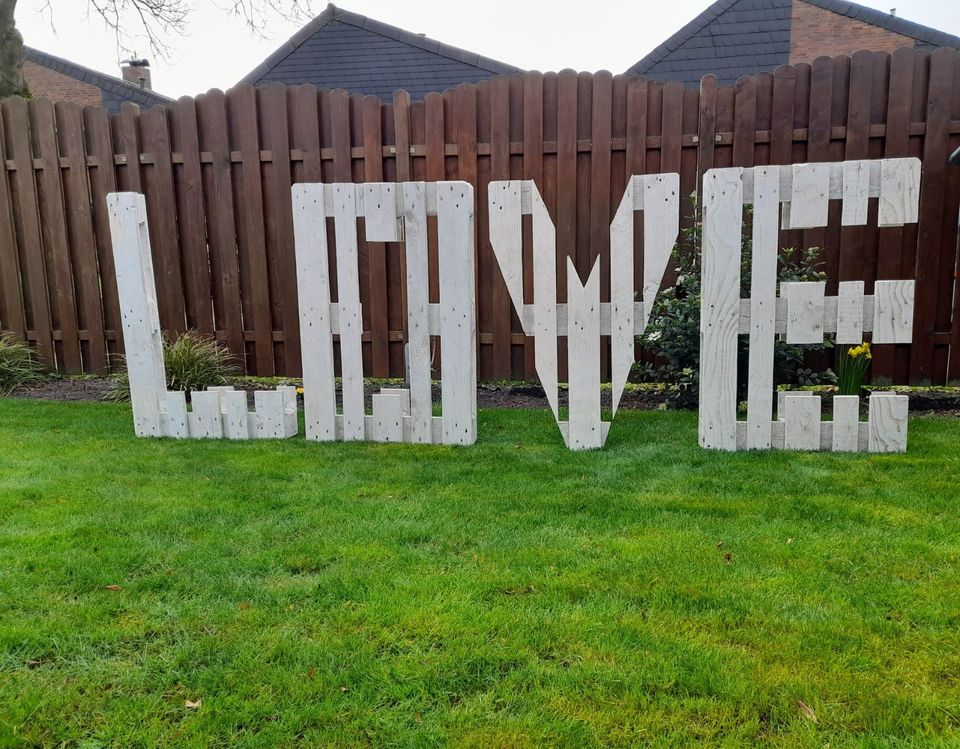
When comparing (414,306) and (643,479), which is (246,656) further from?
(414,306)

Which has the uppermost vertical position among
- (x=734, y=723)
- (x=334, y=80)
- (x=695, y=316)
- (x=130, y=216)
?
(x=334, y=80)

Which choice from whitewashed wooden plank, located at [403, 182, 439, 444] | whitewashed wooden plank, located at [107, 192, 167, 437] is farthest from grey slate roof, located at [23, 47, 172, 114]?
whitewashed wooden plank, located at [403, 182, 439, 444]

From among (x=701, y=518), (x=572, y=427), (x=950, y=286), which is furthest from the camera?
(x=950, y=286)

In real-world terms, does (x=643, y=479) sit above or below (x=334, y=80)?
below

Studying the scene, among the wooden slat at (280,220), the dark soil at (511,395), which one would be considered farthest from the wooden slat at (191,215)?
the dark soil at (511,395)

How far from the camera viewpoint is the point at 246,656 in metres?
1.97

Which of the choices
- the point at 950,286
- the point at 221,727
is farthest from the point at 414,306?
the point at 950,286

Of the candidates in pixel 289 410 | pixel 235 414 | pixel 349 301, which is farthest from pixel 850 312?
pixel 235 414

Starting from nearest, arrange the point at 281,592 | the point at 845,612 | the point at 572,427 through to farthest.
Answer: the point at 845,612 → the point at 281,592 → the point at 572,427

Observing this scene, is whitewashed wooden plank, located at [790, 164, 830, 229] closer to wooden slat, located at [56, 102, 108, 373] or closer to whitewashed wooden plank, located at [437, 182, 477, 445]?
whitewashed wooden plank, located at [437, 182, 477, 445]

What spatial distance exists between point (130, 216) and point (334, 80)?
13944 mm

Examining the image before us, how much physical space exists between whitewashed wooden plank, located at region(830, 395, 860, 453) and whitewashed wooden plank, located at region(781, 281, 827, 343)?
37 cm

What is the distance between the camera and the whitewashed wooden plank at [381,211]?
405 centimetres

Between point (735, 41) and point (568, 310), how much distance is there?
13917 mm
